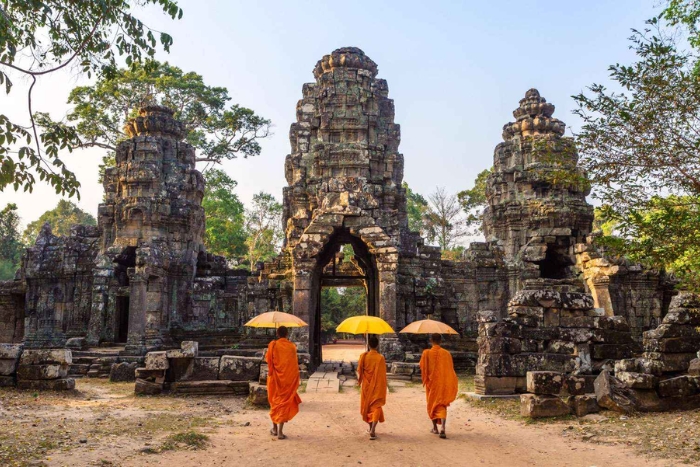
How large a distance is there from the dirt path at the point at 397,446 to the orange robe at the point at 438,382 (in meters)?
0.36

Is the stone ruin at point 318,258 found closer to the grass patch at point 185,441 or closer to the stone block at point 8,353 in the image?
the stone block at point 8,353

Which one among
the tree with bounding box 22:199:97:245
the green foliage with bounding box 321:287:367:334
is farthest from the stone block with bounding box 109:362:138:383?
the tree with bounding box 22:199:97:245

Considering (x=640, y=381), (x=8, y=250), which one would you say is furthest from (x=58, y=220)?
(x=640, y=381)

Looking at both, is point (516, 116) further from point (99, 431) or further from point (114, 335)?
point (99, 431)

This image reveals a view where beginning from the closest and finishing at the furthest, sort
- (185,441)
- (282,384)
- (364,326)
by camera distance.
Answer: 1. (185,441)
2. (282,384)
3. (364,326)

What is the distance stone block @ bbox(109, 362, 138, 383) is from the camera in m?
13.0

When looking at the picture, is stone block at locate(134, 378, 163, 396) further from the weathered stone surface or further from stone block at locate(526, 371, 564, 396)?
the weathered stone surface

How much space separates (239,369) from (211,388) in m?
0.62

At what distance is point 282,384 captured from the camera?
747cm

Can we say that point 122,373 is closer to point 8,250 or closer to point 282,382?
point 282,382

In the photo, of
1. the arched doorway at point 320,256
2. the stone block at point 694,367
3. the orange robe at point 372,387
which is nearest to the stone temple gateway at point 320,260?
the arched doorway at point 320,256

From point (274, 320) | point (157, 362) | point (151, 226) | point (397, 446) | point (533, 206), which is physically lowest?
point (397, 446)

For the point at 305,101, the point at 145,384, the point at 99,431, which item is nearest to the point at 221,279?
the point at 305,101

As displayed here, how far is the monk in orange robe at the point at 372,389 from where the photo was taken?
726 centimetres
